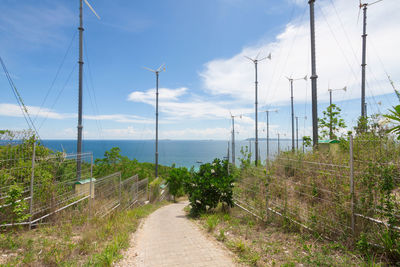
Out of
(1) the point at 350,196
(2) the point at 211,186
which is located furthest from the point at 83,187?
(1) the point at 350,196

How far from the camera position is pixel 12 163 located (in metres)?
5.72

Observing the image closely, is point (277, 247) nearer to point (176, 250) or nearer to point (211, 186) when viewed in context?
point (176, 250)

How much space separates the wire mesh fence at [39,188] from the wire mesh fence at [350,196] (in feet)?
18.0

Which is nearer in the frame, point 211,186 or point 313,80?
point 211,186

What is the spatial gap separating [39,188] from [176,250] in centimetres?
396

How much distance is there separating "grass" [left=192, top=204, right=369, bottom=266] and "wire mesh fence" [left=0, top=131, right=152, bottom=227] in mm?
4058

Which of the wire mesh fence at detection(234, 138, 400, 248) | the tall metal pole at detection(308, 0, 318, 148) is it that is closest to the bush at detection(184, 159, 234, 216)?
the wire mesh fence at detection(234, 138, 400, 248)

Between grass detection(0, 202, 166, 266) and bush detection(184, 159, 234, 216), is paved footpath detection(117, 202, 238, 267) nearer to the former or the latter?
grass detection(0, 202, 166, 266)

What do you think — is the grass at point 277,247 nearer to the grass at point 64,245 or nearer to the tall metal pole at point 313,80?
the grass at point 64,245

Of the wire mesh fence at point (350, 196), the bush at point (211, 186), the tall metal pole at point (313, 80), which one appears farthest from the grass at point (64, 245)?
the tall metal pole at point (313, 80)

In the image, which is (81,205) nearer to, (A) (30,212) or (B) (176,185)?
(A) (30,212)

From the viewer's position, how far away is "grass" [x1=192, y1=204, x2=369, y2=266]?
3.59 m

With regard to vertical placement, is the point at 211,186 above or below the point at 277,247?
above

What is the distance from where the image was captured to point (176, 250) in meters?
4.37
